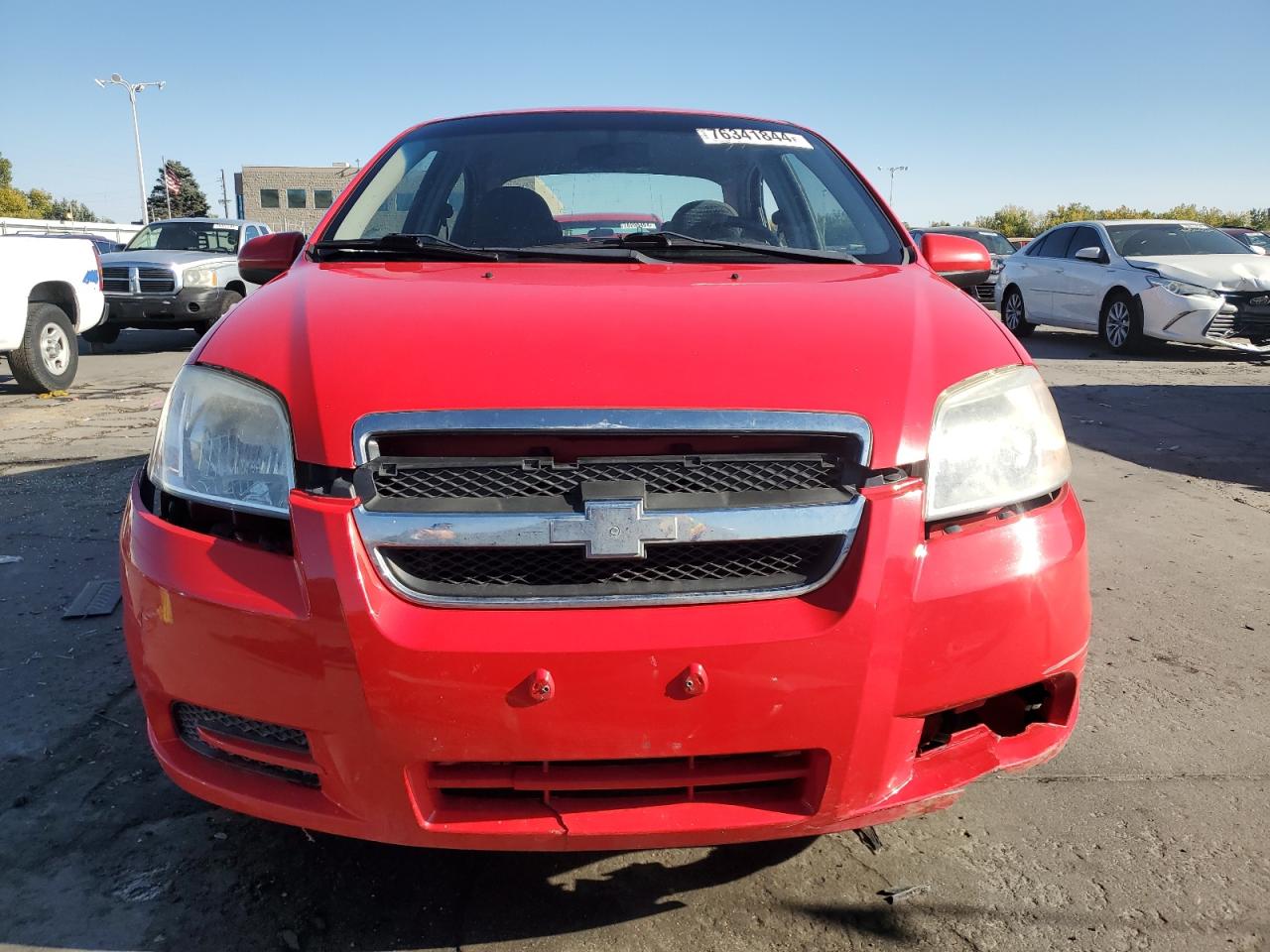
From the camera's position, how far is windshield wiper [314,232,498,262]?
253 centimetres

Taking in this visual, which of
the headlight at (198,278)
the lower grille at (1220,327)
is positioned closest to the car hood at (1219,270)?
the lower grille at (1220,327)

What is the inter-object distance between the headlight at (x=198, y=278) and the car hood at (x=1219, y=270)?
11.0 m

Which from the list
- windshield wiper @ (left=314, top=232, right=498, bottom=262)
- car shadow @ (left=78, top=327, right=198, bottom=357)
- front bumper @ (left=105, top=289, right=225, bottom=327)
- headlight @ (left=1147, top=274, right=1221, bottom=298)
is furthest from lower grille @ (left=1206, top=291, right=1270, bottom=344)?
car shadow @ (left=78, top=327, right=198, bottom=357)

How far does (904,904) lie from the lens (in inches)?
78.2

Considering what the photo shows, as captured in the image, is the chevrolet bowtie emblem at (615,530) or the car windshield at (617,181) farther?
the car windshield at (617,181)

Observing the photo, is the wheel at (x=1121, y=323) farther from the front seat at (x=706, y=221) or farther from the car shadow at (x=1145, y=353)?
the front seat at (x=706, y=221)

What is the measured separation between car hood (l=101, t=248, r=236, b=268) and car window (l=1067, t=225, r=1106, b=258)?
10.7m

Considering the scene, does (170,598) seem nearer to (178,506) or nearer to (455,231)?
(178,506)

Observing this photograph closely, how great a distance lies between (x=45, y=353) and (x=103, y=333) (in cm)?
440

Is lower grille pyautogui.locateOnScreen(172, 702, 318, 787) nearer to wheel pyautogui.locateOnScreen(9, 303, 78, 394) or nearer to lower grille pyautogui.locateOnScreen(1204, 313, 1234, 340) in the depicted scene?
wheel pyautogui.locateOnScreen(9, 303, 78, 394)

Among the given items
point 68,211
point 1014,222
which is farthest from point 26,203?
point 1014,222

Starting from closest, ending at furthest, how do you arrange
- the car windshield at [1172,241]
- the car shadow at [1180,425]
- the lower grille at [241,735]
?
the lower grille at [241,735] → the car shadow at [1180,425] → the car windshield at [1172,241]

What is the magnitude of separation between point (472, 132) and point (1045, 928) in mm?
2730

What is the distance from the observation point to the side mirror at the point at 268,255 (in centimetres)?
296
